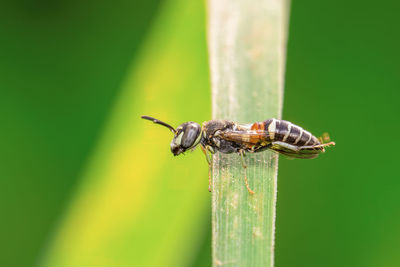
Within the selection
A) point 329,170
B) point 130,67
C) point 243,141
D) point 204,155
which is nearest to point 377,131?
point 329,170

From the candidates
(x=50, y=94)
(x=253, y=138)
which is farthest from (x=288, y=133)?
(x=50, y=94)

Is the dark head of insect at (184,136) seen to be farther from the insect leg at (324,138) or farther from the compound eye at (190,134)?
the insect leg at (324,138)

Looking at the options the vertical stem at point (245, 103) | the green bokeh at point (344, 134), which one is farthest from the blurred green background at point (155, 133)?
the vertical stem at point (245, 103)

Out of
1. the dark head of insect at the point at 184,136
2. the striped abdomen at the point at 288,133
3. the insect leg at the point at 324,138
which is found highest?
the insect leg at the point at 324,138

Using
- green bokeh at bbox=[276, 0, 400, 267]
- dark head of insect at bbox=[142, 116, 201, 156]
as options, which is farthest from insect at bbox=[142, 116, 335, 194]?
green bokeh at bbox=[276, 0, 400, 267]

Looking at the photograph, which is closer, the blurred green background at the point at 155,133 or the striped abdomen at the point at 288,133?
the blurred green background at the point at 155,133

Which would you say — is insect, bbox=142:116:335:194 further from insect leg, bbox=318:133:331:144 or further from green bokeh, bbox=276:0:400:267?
green bokeh, bbox=276:0:400:267

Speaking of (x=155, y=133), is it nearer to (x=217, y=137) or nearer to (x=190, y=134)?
(x=190, y=134)
